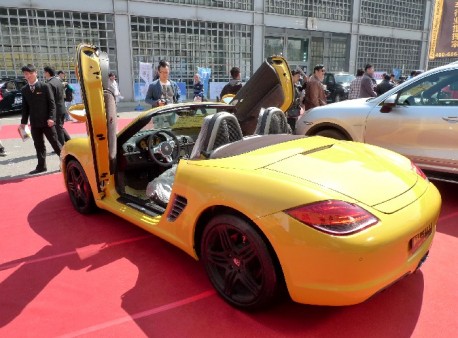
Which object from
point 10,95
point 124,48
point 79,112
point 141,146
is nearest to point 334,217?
point 141,146

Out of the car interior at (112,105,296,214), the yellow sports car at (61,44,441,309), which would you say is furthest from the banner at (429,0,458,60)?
the yellow sports car at (61,44,441,309)

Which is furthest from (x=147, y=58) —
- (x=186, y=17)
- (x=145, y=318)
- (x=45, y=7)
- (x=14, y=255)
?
(x=145, y=318)

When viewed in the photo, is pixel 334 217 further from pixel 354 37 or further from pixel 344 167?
pixel 354 37

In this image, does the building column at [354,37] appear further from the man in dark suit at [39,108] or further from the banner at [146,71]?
the man in dark suit at [39,108]

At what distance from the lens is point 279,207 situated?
211cm

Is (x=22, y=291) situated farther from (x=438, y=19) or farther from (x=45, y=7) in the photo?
(x=45, y=7)

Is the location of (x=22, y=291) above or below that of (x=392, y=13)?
below

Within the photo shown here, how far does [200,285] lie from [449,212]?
2.98 m

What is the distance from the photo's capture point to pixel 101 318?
8.21ft

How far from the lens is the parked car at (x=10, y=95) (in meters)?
13.0

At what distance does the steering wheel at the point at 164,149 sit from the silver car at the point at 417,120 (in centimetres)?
243

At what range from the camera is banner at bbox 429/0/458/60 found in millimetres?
13141

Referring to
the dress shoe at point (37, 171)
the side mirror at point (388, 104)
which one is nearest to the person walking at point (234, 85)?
the side mirror at point (388, 104)

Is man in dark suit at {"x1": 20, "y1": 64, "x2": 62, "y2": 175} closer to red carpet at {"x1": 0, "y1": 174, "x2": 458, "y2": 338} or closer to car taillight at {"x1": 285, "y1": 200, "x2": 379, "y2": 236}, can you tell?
red carpet at {"x1": 0, "y1": 174, "x2": 458, "y2": 338}
